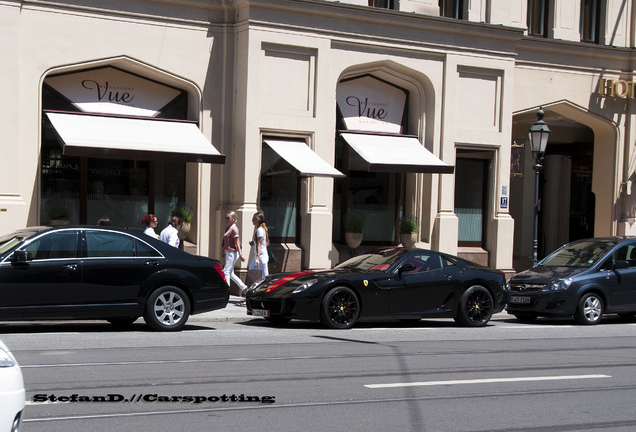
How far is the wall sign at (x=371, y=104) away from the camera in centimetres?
2141

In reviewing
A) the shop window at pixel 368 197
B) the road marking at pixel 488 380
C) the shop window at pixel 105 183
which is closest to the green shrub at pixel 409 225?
the shop window at pixel 368 197

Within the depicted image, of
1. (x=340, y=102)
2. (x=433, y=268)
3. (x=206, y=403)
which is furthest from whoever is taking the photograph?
(x=340, y=102)

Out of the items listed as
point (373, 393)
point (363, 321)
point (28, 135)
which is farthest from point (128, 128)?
point (373, 393)

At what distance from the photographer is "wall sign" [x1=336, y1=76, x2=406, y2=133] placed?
21406 mm

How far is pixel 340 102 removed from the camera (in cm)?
2133

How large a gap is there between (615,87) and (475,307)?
1206cm

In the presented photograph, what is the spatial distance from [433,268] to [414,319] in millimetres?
1696

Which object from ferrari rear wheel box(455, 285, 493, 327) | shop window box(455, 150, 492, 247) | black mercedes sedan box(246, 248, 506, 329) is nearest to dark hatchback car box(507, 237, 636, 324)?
black mercedes sedan box(246, 248, 506, 329)

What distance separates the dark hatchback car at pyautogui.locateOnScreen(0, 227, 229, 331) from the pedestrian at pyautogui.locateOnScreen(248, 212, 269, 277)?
4075mm

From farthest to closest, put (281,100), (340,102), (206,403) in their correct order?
(340,102) < (281,100) < (206,403)

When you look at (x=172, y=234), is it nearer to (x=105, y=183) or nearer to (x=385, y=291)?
(x=105, y=183)

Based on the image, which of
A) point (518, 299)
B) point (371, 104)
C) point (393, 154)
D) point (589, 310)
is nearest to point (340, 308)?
point (518, 299)

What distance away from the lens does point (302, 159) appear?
63.5 ft

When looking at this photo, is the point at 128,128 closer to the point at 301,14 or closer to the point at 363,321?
the point at 301,14
